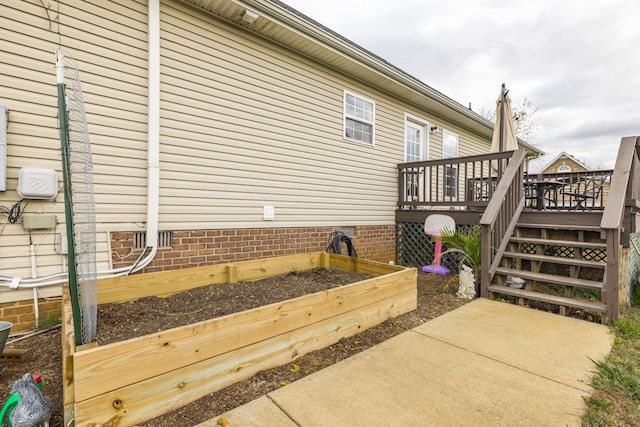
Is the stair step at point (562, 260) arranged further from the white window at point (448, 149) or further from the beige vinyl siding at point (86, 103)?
the beige vinyl siding at point (86, 103)

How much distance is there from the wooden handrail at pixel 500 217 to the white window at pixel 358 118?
2.54 meters

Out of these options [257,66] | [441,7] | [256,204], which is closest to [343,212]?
[256,204]

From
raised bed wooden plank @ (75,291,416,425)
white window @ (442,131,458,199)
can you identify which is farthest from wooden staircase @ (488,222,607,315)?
white window @ (442,131,458,199)

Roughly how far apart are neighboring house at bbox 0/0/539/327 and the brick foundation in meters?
0.01

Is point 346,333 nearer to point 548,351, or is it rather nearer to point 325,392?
point 325,392

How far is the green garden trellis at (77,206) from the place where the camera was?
4.83 feet

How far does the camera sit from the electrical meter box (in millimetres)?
2535

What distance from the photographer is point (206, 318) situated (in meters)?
2.29

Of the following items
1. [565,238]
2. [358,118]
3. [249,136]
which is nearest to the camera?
[565,238]

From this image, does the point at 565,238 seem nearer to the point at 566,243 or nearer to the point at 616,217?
the point at 566,243

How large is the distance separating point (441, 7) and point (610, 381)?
8.47m

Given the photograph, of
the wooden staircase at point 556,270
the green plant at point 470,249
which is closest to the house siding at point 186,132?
the green plant at point 470,249

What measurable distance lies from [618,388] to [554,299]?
1572mm

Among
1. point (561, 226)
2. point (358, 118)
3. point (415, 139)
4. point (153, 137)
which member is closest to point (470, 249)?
point (561, 226)
